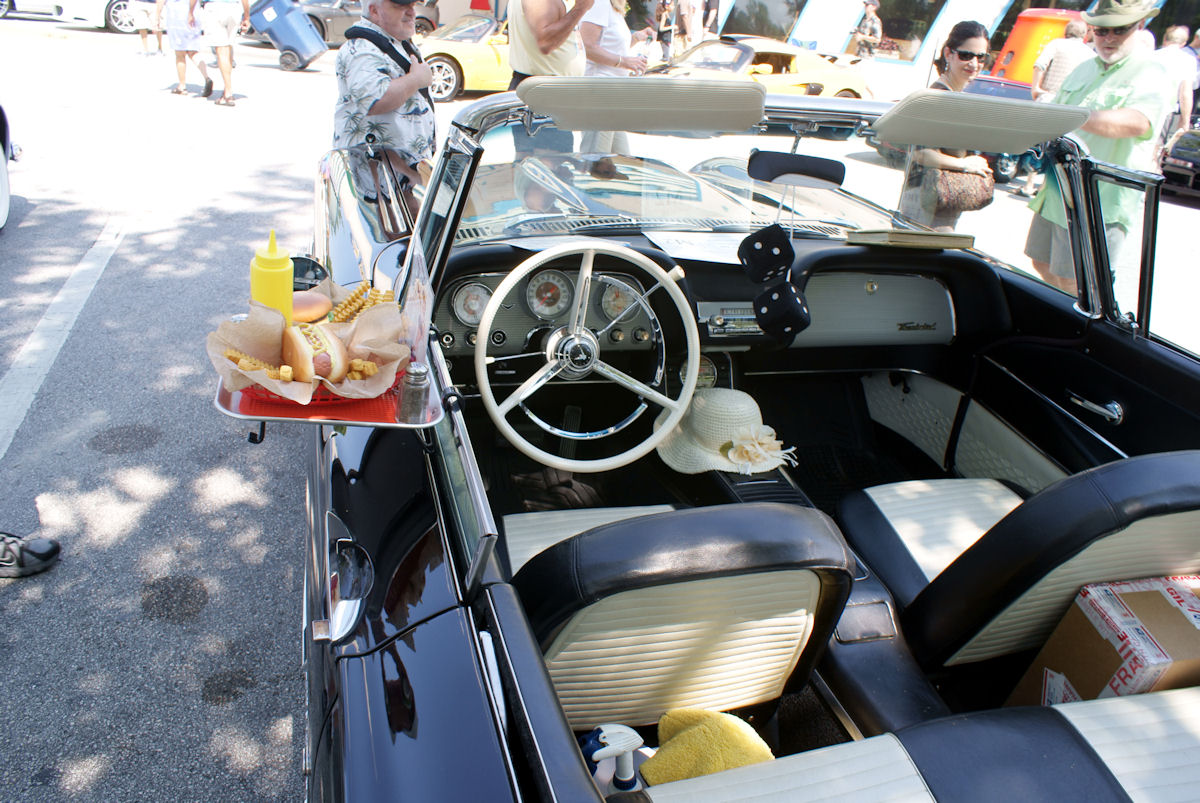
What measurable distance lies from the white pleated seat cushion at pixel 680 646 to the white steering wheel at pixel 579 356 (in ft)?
2.83

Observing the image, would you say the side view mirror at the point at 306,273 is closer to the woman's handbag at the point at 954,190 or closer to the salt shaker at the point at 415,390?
the salt shaker at the point at 415,390

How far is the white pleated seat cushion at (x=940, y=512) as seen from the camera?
84.1 inches

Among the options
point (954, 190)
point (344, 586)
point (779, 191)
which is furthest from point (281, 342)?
point (954, 190)

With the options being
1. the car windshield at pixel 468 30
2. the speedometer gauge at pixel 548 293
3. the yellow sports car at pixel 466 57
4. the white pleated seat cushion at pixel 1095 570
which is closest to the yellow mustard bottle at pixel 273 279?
the speedometer gauge at pixel 548 293

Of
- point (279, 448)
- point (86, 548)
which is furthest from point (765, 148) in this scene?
point (86, 548)

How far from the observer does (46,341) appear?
3.74m

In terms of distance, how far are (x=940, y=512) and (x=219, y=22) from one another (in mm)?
9865

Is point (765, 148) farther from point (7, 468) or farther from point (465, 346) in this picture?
point (7, 468)

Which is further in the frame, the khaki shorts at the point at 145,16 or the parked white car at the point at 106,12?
the parked white car at the point at 106,12

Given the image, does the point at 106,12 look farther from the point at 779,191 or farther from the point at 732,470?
the point at 732,470

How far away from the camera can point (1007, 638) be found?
1.67m

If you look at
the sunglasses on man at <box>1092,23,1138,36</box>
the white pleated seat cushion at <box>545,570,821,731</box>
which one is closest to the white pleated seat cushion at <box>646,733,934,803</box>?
the white pleated seat cushion at <box>545,570,821,731</box>

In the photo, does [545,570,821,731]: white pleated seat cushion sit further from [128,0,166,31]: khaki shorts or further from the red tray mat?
[128,0,166,31]: khaki shorts

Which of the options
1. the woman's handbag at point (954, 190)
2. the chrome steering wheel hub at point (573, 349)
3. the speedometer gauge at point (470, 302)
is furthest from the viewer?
the woman's handbag at point (954, 190)
